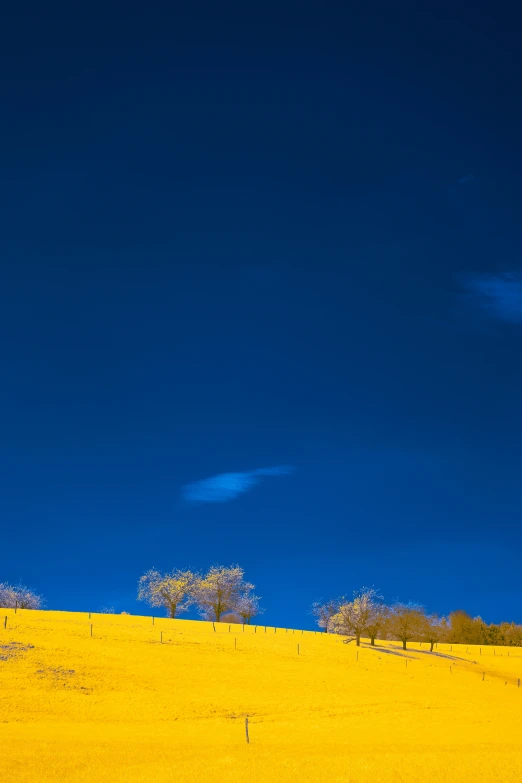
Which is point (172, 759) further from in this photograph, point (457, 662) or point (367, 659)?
point (457, 662)

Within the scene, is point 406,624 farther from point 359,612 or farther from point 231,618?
point 231,618

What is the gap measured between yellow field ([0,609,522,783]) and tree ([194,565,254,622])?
1344 inches

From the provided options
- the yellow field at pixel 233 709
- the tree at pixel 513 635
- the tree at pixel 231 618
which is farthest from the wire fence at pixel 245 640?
the tree at pixel 513 635

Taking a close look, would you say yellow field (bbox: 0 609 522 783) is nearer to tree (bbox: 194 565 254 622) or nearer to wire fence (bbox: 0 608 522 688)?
wire fence (bbox: 0 608 522 688)

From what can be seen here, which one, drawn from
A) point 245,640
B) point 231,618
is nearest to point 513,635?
point 231,618

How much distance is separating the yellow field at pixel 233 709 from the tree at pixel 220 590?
34.1 meters

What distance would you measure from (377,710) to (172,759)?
25910 mm

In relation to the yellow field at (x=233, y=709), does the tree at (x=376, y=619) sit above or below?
above

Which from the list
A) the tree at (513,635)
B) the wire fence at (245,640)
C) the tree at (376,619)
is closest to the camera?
the wire fence at (245,640)

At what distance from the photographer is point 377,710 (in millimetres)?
56156

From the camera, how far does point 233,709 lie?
52406mm

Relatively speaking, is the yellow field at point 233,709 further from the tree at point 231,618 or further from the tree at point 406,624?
the tree at point 231,618

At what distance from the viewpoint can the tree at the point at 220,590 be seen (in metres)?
126

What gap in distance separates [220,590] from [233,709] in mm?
74586
